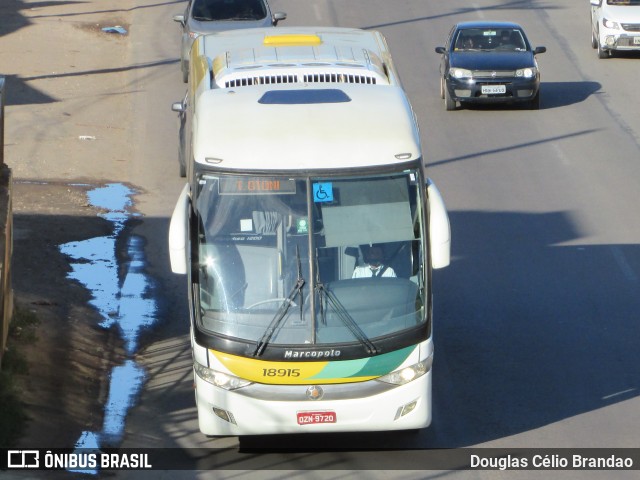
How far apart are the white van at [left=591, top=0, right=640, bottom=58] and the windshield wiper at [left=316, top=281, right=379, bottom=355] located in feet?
69.1

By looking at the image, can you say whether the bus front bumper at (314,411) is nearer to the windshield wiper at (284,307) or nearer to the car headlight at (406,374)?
the car headlight at (406,374)

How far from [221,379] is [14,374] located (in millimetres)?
3026

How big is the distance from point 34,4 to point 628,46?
1782cm

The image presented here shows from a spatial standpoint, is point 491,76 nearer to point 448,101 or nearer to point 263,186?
point 448,101

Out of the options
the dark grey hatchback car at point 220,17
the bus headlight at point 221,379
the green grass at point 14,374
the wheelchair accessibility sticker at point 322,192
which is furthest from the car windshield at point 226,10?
the bus headlight at point 221,379

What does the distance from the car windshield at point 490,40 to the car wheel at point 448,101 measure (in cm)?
122

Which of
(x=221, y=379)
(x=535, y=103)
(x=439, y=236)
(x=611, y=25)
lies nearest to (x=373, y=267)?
(x=439, y=236)

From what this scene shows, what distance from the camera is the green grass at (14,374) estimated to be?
38.1 ft

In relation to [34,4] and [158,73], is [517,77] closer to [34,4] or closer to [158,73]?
[158,73]

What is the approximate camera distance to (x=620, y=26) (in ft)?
98.3

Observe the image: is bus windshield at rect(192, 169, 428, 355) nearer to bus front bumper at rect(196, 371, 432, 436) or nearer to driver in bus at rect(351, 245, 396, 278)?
driver in bus at rect(351, 245, 396, 278)

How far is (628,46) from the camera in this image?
30078mm

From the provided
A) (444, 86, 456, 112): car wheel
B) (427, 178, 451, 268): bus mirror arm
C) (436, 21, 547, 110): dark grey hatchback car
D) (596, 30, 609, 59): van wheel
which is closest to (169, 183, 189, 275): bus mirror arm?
(427, 178, 451, 268): bus mirror arm

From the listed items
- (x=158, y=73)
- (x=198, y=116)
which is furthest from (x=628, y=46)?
(x=198, y=116)
